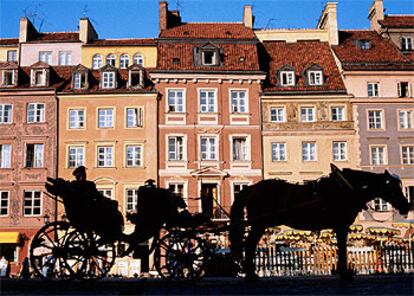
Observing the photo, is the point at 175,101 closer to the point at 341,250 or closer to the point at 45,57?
the point at 45,57

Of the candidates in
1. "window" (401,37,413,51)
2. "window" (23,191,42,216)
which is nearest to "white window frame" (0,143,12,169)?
"window" (23,191,42,216)

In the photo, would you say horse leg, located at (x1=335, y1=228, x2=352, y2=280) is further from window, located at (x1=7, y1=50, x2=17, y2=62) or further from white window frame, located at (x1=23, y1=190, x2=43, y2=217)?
window, located at (x1=7, y1=50, x2=17, y2=62)

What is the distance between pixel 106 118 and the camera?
35000 mm

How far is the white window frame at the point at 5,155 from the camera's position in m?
34.5

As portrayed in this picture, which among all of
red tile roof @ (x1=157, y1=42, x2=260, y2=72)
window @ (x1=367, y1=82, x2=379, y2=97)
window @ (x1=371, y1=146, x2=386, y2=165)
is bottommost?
window @ (x1=371, y1=146, x2=386, y2=165)

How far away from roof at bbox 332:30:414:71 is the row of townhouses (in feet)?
0.48

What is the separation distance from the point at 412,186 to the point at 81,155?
1924 cm

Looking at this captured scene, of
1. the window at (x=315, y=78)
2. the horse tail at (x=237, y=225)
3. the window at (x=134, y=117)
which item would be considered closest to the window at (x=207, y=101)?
the window at (x=134, y=117)

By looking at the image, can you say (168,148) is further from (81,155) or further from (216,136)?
(81,155)

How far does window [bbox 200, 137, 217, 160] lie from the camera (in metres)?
34.4

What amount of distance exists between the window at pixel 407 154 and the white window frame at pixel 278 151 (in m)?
7.06

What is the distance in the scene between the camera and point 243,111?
1383 inches

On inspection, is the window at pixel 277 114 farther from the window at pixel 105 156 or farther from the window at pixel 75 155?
the window at pixel 75 155

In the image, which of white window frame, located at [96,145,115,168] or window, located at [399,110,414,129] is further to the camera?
window, located at [399,110,414,129]
